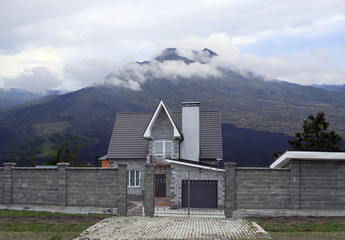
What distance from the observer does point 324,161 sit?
63.2 feet

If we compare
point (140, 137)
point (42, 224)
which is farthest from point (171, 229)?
point (140, 137)

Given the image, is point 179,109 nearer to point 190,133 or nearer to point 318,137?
point 318,137

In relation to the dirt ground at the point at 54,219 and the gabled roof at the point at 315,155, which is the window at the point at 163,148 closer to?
the dirt ground at the point at 54,219

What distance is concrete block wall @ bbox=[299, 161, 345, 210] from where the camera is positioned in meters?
19.2

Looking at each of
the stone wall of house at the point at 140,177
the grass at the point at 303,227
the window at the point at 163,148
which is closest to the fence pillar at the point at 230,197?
the grass at the point at 303,227

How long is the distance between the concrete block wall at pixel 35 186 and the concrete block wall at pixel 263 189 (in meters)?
9.84

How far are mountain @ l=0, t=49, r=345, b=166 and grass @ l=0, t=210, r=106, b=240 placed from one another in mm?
60263

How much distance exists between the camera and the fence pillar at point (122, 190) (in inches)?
789

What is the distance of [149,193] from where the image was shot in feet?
65.6

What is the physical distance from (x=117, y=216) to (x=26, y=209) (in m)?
5.52

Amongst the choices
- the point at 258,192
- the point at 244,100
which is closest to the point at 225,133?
the point at 244,100

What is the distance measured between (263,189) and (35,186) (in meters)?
12.2

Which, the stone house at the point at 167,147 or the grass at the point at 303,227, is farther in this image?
the stone house at the point at 167,147

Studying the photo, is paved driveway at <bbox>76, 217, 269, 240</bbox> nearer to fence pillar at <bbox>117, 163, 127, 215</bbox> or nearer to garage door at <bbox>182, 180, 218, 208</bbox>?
fence pillar at <bbox>117, 163, 127, 215</bbox>
